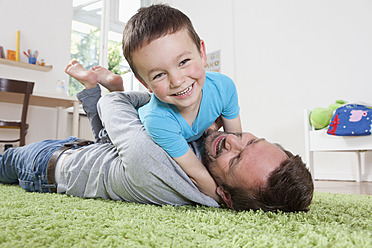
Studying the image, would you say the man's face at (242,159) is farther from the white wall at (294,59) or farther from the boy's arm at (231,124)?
the white wall at (294,59)

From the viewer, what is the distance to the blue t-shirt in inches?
36.6

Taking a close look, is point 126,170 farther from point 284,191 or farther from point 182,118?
point 284,191

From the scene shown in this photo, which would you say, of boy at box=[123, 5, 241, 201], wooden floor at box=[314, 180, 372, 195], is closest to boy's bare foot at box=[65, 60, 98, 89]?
boy at box=[123, 5, 241, 201]

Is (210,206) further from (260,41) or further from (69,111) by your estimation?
(69,111)

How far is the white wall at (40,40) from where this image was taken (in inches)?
150

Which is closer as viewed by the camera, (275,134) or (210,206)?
(210,206)

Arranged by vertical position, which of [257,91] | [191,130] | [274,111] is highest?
[257,91]

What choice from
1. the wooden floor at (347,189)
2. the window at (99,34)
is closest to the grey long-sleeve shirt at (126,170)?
the wooden floor at (347,189)

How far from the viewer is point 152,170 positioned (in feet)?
2.96

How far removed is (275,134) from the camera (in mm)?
3582

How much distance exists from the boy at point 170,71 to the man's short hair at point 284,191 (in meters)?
0.16

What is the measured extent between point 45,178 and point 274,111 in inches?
116

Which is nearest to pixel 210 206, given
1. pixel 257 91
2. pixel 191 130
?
pixel 191 130

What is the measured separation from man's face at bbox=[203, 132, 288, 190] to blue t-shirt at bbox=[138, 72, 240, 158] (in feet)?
0.35
